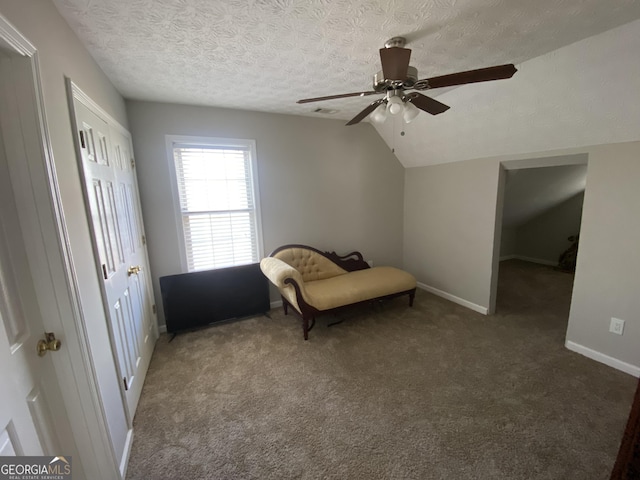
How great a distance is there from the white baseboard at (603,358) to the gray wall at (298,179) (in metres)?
2.27

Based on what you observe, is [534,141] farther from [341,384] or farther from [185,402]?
[185,402]

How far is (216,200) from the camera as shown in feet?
10.0

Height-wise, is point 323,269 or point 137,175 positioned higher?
point 137,175

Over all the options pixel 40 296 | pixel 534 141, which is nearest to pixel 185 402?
pixel 40 296

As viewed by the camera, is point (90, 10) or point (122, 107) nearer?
point (90, 10)

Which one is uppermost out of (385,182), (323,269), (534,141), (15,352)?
(534,141)

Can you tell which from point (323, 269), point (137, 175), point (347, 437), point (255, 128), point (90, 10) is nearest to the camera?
point (90, 10)

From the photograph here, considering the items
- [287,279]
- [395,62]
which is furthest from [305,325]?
[395,62]

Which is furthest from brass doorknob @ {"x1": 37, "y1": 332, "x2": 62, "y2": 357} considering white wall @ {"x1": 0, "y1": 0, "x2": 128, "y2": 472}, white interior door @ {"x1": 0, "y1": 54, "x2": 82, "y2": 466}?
white wall @ {"x1": 0, "y1": 0, "x2": 128, "y2": 472}

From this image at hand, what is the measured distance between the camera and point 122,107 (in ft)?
7.95

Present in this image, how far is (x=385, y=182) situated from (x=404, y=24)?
8.35 feet

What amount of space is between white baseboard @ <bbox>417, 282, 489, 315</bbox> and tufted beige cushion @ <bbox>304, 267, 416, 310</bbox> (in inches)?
31.0

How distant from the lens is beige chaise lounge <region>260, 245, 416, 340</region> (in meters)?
2.65

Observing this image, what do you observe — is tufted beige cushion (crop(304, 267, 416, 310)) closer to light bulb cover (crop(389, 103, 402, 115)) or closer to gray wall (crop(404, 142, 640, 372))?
gray wall (crop(404, 142, 640, 372))
